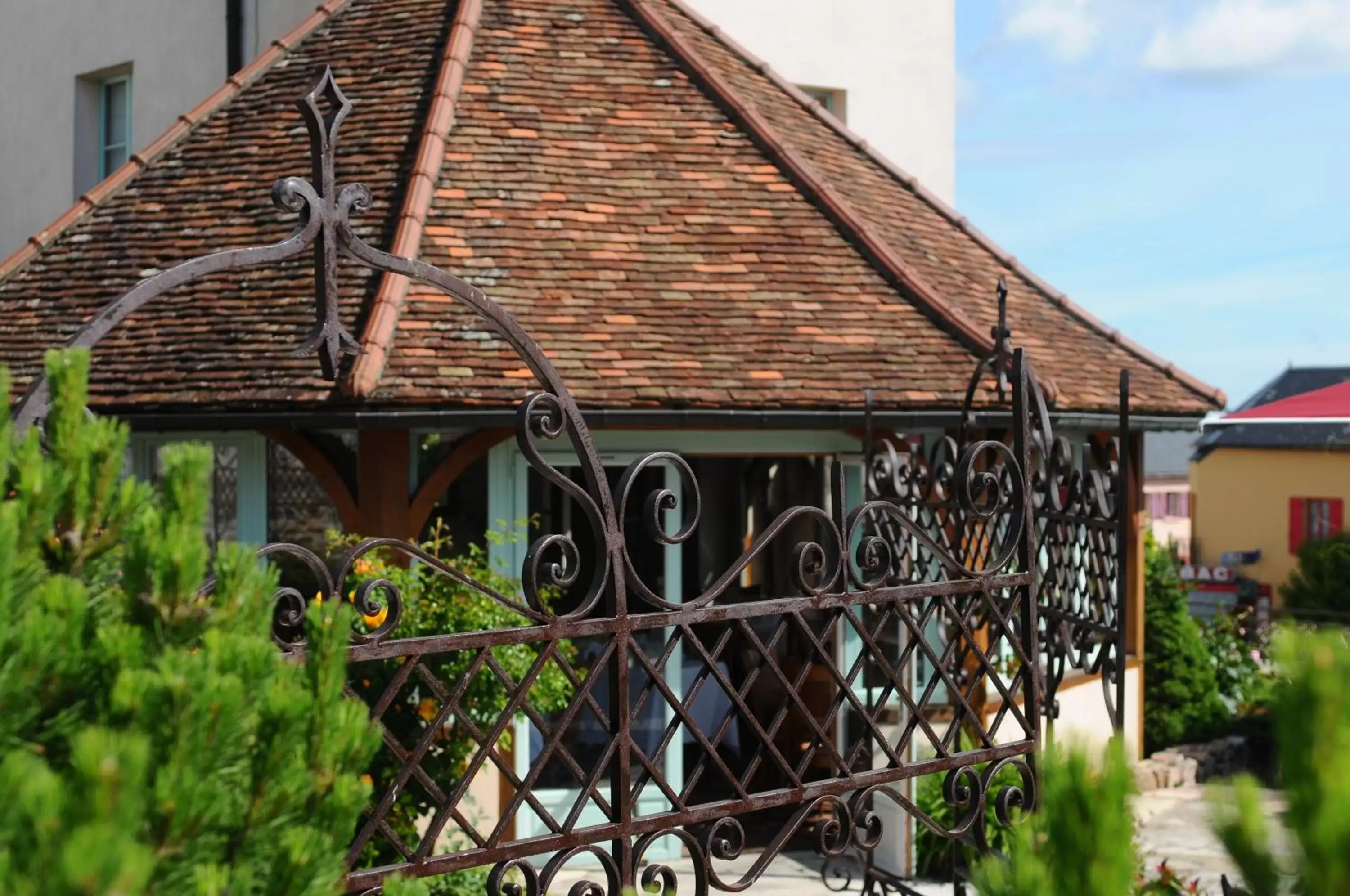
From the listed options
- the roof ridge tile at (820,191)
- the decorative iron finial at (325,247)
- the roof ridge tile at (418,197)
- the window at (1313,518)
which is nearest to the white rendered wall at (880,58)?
the roof ridge tile at (820,191)

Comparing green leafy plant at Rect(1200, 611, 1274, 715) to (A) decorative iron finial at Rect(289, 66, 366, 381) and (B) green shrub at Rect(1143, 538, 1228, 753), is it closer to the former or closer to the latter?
(B) green shrub at Rect(1143, 538, 1228, 753)

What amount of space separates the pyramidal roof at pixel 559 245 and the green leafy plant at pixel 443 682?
148cm

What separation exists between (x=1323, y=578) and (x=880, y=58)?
16.9 meters

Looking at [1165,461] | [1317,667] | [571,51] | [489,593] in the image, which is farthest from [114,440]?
[1165,461]

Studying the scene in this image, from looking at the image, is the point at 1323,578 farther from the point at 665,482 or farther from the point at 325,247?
the point at 325,247

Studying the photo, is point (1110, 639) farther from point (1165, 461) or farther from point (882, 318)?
point (1165, 461)

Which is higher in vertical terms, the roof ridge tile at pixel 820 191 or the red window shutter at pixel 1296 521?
the roof ridge tile at pixel 820 191

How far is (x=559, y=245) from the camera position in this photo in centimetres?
1009

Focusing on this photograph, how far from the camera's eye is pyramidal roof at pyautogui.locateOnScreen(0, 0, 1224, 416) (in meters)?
9.30

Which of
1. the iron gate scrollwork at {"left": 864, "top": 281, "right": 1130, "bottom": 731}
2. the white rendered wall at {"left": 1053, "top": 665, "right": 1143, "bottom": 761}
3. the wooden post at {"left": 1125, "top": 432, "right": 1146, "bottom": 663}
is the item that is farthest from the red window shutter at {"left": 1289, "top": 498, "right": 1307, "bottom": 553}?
the iron gate scrollwork at {"left": 864, "top": 281, "right": 1130, "bottom": 731}

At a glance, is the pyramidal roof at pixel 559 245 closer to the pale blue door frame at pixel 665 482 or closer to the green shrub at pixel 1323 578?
the pale blue door frame at pixel 665 482

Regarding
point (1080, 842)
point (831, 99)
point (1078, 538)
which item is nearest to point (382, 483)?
point (1078, 538)

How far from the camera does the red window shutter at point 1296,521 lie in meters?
33.9

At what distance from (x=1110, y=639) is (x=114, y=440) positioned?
403 cm
